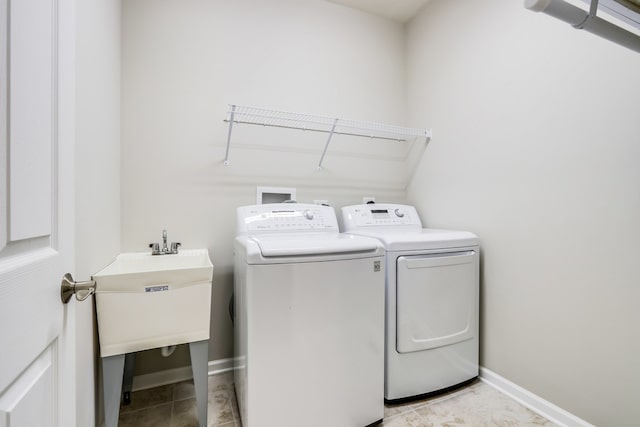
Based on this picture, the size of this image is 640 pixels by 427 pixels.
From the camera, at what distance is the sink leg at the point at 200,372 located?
1.30 meters

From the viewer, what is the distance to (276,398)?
1193 millimetres

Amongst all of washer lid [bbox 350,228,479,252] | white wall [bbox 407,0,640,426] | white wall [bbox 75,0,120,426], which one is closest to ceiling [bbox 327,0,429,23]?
white wall [bbox 407,0,640,426]

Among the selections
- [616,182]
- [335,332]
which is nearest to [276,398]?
[335,332]

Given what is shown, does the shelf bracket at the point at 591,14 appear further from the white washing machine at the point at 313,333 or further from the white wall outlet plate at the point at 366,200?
the white wall outlet plate at the point at 366,200

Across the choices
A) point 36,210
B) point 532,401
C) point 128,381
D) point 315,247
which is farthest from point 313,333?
point 532,401

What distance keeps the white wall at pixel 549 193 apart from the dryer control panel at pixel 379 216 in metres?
0.24

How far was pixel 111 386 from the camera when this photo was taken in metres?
1.18

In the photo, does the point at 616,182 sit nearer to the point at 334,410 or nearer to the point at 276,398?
the point at 334,410

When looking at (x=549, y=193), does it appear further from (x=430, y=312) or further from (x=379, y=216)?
(x=379, y=216)

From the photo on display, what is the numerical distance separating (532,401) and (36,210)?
216cm

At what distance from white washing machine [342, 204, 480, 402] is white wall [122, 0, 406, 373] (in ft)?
2.80

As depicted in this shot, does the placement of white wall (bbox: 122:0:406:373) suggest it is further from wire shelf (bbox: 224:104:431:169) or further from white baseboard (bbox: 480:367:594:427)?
white baseboard (bbox: 480:367:594:427)

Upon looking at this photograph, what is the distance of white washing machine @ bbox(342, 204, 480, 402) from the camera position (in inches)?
59.8

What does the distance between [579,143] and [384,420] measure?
166 centimetres
